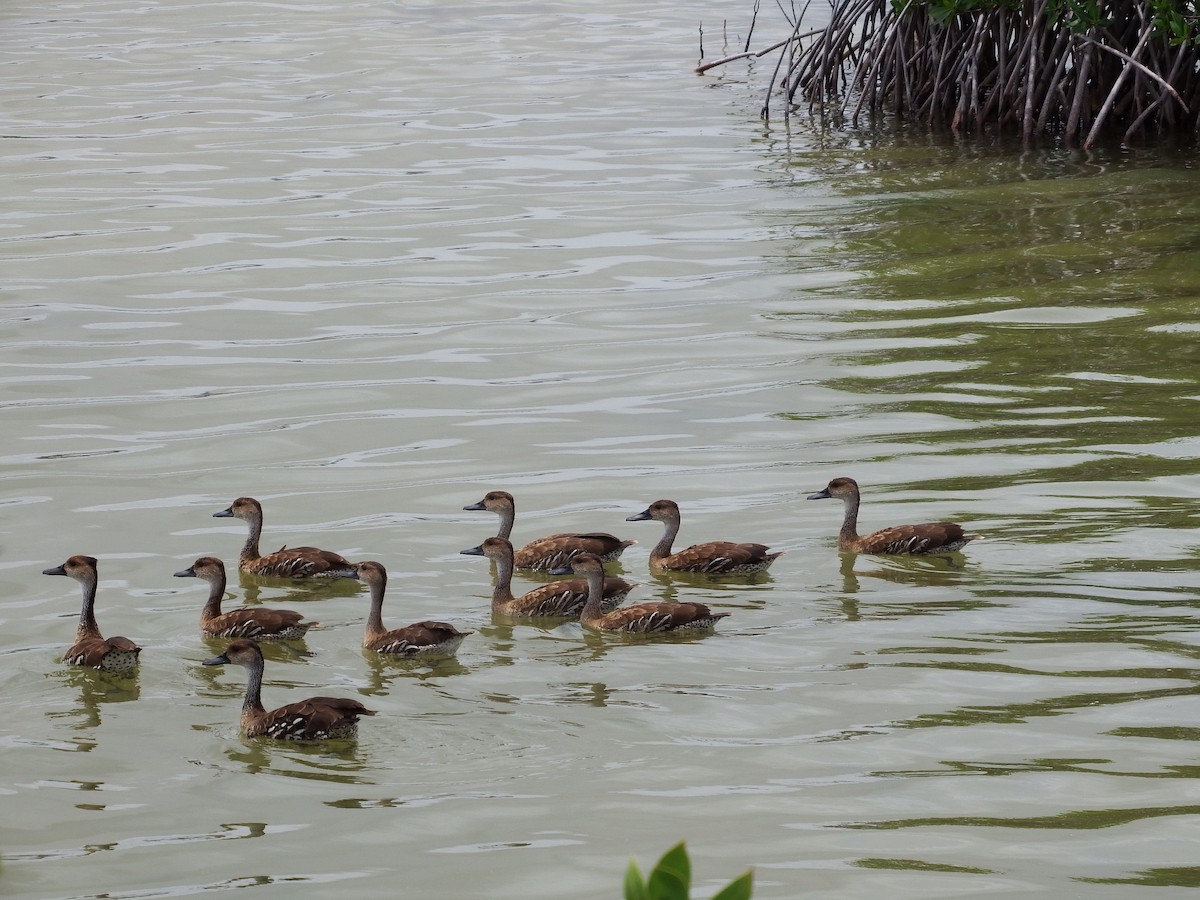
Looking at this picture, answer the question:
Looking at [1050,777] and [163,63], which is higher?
[163,63]

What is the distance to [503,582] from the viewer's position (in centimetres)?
809

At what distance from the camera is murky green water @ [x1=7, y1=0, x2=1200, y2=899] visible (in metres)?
5.72

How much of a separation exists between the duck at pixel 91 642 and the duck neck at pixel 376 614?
3.22 feet

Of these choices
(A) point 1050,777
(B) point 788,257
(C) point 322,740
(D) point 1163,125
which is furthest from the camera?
(D) point 1163,125

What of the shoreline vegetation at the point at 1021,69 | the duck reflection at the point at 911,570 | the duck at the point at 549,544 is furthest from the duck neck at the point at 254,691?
the shoreline vegetation at the point at 1021,69

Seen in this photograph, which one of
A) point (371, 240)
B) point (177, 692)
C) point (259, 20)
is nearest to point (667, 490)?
point (177, 692)

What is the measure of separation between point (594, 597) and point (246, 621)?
1593 mm

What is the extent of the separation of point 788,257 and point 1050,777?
843 cm

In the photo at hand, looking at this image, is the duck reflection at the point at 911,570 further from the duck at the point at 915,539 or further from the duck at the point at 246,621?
the duck at the point at 246,621

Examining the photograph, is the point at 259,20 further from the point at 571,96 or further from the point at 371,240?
the point at 371,240

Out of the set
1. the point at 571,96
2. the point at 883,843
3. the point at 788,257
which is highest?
the point at 571,96

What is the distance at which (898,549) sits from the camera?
8.17 meters

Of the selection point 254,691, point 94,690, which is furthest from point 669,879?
point 94,690

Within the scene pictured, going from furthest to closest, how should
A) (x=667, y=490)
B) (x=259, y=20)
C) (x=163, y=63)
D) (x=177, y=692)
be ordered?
(x=259, y=20)
(x=163, y=63)
(x=667, y=490)
(x=177, y=692)
